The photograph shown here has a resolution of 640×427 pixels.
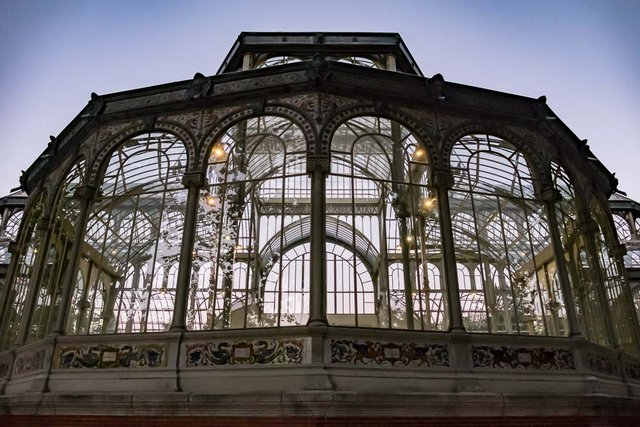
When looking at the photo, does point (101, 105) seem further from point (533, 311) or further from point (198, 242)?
point (533, 311)

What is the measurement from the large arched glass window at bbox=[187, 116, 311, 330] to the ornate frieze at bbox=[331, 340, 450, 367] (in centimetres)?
186

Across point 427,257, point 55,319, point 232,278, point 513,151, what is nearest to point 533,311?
point 427,257

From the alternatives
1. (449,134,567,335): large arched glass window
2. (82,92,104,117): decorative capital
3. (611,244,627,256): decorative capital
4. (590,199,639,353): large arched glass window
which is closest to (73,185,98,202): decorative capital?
(82,92,104,117): decorative capital

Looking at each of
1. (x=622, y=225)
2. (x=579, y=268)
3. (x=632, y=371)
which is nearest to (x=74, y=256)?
(x=579, y=268)

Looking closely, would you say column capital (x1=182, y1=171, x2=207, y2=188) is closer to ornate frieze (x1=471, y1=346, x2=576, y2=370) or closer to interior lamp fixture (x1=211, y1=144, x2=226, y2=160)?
interior lamp fixture (x1=211, y1=144, x2=226, y2=160)

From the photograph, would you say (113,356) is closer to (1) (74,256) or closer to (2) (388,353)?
(1) (74,256)

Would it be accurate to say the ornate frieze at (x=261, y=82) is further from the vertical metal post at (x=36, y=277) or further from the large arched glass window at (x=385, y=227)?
the vertical metal post at (x=36, y=277)

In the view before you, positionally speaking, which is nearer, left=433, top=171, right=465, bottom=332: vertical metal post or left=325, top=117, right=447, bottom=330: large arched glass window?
left=433, top=171, right=465, bottom=332: vertical metal post

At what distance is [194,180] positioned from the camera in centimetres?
→ 1239

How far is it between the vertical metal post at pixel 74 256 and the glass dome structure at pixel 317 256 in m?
0.05

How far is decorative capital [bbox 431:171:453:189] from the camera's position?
1248 cm

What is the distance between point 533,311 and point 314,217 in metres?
7.10

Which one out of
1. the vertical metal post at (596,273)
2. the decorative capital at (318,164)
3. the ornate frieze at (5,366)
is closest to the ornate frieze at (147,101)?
the decorative capital at (318,164)

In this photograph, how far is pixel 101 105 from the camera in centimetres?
1409
